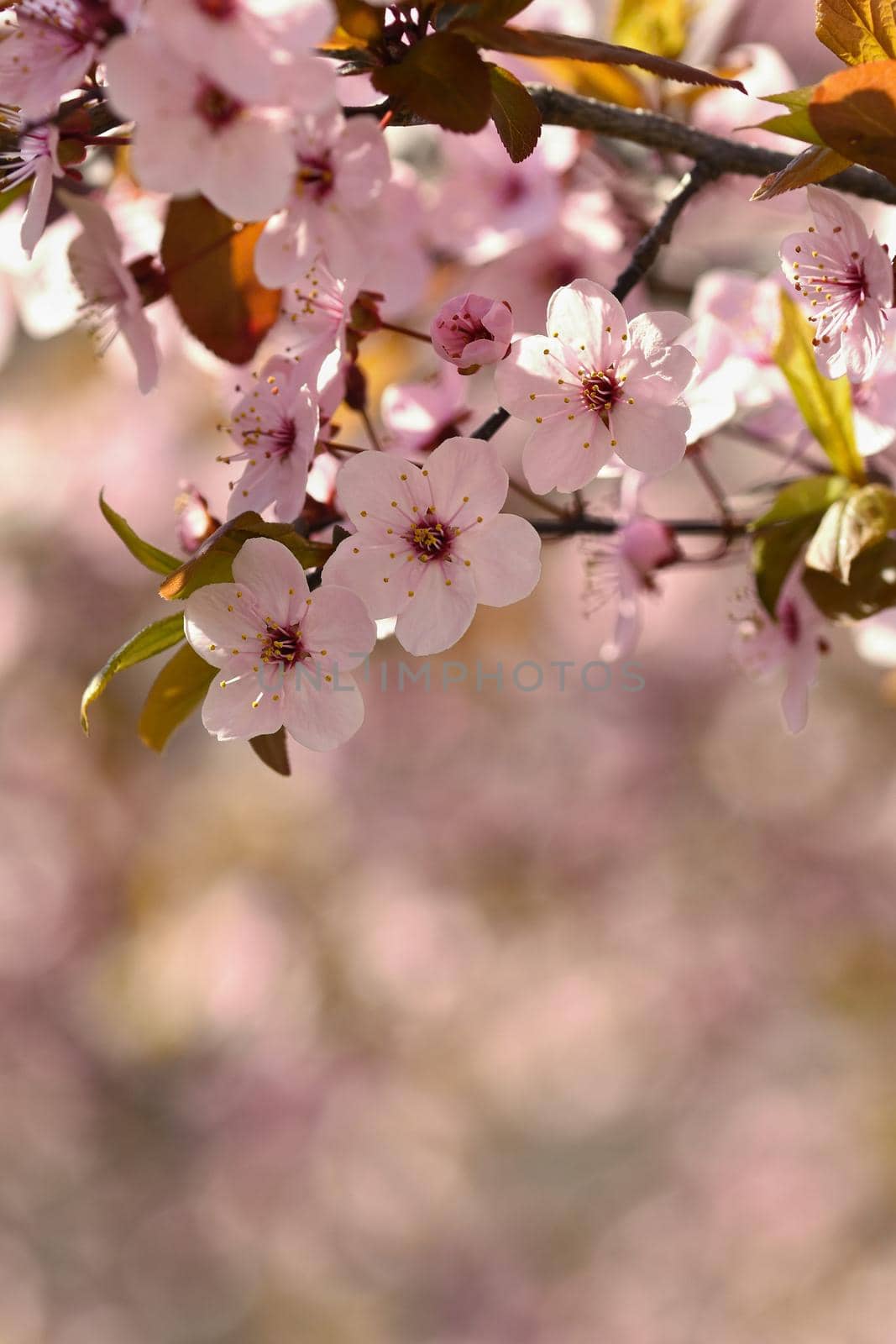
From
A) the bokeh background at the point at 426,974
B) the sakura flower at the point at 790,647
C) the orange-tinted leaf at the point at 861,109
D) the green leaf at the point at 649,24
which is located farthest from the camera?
the bokeh background at the point at 426,974

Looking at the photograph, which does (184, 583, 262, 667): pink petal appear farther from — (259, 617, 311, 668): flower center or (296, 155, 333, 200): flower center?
(296, 155, 333, 200): flower center

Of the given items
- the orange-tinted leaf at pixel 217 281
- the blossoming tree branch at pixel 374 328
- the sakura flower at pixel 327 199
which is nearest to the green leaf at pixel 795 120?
the blossoming tree branch at pixel 374 328

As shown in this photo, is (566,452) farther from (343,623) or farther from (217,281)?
(217,281)

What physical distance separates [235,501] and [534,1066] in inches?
173

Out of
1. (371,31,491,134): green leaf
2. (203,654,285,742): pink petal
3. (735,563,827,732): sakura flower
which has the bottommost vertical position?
(735,563,827,732): sakura flower

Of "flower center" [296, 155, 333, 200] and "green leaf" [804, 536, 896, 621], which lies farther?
"green leaf" [804, 536, 896, 621]

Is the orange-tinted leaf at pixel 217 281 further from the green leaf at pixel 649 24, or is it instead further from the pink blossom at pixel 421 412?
the green leaf at pixel 649 24

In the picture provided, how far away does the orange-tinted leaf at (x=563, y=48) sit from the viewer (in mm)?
605

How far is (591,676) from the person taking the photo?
3.22 meters

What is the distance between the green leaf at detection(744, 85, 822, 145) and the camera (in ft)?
2.14

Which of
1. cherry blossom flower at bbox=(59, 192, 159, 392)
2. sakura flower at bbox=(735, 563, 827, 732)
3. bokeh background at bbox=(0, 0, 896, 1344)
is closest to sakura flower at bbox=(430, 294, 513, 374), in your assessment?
cherry blossom flower at bbox=(59, 192, 159, 392)

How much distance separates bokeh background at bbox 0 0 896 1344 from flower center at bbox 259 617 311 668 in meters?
2.49

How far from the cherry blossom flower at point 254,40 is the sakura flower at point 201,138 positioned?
15mm

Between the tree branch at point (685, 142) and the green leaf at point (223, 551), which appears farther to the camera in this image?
the tree branch at point (685, 142)
